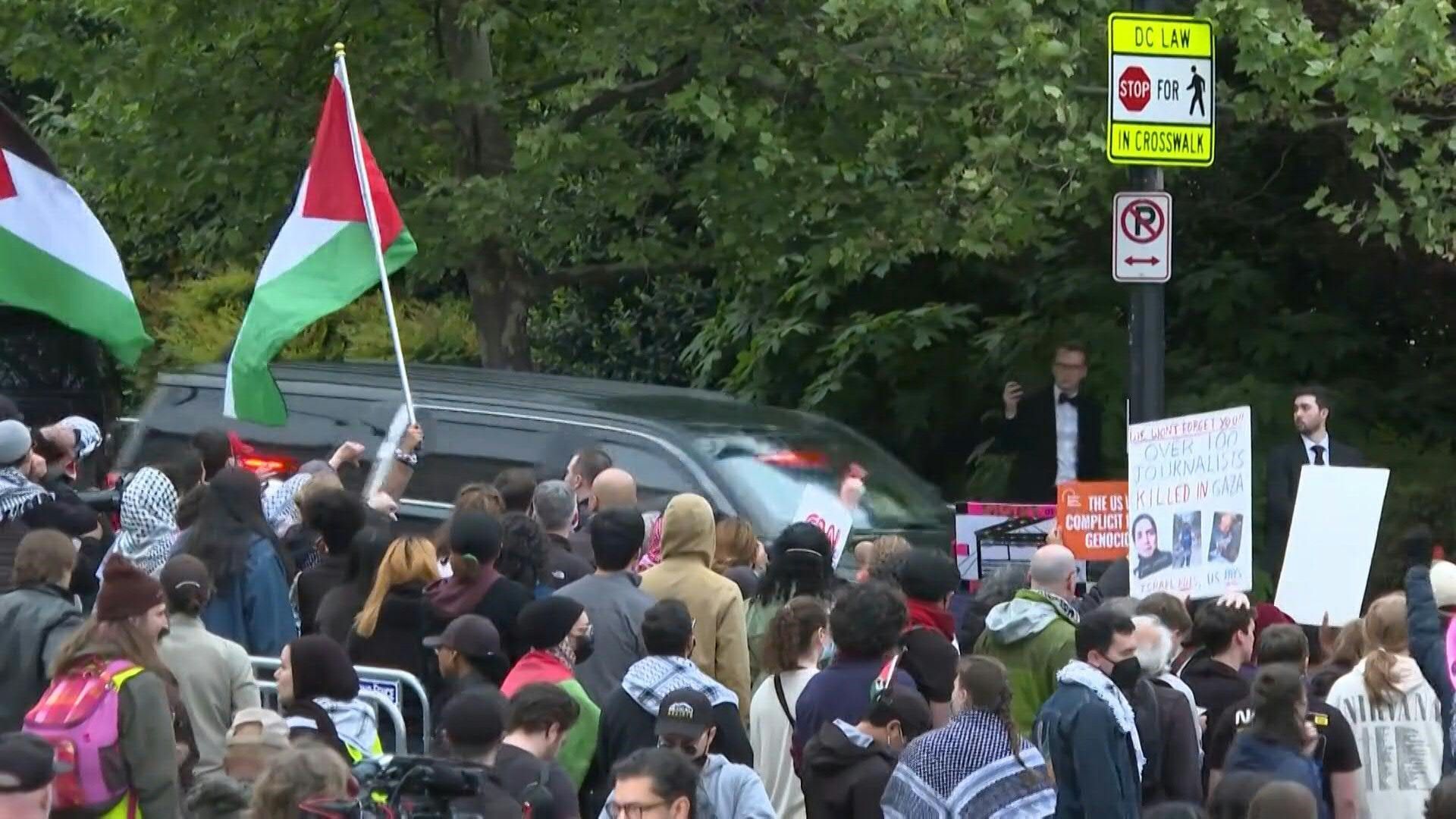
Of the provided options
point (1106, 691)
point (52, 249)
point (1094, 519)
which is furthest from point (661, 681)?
point (52, 249)

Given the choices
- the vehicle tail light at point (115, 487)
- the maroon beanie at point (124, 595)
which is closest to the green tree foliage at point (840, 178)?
the vehicle tail light at point (115, 487)

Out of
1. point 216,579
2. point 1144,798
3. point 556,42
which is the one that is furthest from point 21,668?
point 556,42

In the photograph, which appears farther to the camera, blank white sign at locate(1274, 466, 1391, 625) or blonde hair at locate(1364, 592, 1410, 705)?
blank white sign at locate(1274, 466, 1391, 625)

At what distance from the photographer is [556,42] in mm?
16484

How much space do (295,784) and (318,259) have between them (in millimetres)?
6635

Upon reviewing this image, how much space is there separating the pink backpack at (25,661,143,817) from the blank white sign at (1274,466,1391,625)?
16.6 ft

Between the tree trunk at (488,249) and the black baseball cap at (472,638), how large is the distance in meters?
8.59

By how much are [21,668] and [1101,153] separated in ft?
24.6

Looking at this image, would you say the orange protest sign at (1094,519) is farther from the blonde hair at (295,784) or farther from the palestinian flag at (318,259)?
the blonde hair at (295,784)

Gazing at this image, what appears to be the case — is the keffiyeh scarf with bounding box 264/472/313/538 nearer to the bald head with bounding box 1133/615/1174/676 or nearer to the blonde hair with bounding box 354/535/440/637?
the blonde hair with bounding box 354/535/440/637

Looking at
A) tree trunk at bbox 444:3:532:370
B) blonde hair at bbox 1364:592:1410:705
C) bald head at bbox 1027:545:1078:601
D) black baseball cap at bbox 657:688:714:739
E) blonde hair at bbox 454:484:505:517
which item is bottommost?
blonde hair at bbox 1364:592:1410:705

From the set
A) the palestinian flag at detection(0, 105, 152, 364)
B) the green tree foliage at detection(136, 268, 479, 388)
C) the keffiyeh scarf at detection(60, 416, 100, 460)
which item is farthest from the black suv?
the green tree foliage at detection(136, 268, 479, 388)

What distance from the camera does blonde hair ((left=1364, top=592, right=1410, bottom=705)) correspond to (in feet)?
26.2

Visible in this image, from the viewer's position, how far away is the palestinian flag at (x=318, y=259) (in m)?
11.4
